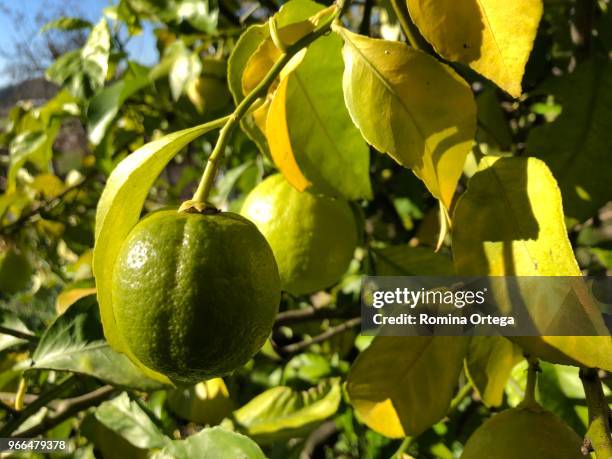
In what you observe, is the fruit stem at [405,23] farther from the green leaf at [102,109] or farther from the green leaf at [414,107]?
the green leaf at [102,109]

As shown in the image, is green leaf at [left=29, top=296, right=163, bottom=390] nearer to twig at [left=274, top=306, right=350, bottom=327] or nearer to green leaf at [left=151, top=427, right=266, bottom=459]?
green leaf at [left=151, top=427, right=266, bottom=459]

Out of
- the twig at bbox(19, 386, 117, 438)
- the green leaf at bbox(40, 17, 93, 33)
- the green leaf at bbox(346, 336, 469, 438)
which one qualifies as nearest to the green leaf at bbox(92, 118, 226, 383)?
the green leaf at bbox(346, 336, 469, 438)

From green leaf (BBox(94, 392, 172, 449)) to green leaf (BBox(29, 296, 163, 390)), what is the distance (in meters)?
0.14

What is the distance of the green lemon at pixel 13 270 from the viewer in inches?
62.1

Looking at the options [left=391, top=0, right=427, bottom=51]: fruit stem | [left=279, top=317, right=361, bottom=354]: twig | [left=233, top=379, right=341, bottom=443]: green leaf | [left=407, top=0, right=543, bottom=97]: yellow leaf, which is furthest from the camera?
[left=279, top=317, right=361, bottom=354]: twig

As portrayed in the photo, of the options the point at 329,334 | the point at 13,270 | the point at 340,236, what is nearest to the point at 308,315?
the point at 329,334

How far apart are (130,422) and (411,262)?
1.44 feet

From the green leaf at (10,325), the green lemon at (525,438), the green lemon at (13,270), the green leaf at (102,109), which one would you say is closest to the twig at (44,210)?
the green lemon at (13,270)

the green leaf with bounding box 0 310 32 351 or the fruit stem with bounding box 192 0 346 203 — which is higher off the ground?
the fruit stem with bounding box 192 0 346 203

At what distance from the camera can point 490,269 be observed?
0.47 metres

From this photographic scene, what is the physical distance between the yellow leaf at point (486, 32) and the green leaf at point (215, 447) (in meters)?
0.38

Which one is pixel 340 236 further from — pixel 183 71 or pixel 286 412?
pixel 183 71

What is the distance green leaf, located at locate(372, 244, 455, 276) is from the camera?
0.79 metres

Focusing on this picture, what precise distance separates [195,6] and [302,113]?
449 mm
